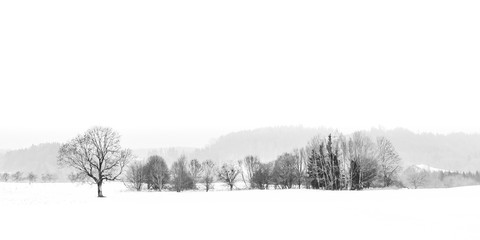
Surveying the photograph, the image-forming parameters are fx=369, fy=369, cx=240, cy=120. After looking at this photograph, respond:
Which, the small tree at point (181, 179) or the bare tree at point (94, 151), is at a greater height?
the bare tree at point (94, 151)

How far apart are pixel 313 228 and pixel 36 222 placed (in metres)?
16.7

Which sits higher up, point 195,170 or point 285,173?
point 195,170

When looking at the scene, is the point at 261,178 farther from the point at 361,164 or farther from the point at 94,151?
the point at 94,151

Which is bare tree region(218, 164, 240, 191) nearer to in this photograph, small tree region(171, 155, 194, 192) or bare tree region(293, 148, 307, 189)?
small tree region(171, 155, 194, 192)

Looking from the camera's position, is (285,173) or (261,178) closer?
(285,173)

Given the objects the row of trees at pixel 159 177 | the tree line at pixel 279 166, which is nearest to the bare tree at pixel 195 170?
the tree line at pixel 279 166

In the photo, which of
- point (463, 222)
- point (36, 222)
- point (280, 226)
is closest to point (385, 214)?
point (463, 222)

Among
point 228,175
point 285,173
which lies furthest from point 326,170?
point 228,175

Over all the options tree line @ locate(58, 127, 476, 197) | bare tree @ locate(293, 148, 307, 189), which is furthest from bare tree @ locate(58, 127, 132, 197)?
bare tree @ locate(293, 148, 307, 189)

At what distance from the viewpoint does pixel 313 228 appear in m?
19.0

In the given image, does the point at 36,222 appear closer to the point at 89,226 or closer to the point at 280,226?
the point at 89,226

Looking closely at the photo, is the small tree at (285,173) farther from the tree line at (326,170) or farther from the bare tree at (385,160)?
the bare tree at (385,160)

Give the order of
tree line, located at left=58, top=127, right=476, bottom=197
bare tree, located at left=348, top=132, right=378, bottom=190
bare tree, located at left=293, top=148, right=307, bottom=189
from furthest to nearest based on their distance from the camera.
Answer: bare tree, located at left=293, top=148, right=307, bottom=189 → bare tree, located at left=348, top=132, right=378, bottom=190 → tree line, located at left=58, top=127, right=476, bottom=197

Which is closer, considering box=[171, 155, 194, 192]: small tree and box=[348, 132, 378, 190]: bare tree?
box=[348, 132, 378, 190]: bare tree
